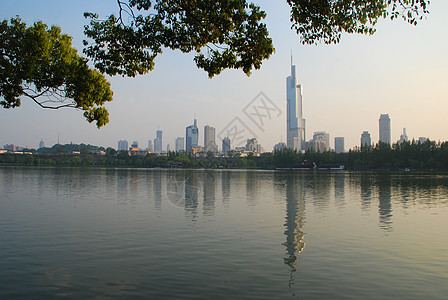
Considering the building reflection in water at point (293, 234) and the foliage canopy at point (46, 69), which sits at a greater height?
the foliage canopy at point (46, 69)

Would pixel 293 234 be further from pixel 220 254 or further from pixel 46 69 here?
pixel 46 69

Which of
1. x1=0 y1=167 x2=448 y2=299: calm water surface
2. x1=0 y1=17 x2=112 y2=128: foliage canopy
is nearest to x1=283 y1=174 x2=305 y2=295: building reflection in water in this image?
x1=0 y1=167 x2=448 y2=299: calm water surface

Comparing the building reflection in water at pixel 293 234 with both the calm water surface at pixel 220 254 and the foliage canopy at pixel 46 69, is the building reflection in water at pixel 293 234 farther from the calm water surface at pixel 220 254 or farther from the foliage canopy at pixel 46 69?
the foliage canopy at pixel 46 69

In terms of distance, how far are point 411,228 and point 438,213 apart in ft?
23.9

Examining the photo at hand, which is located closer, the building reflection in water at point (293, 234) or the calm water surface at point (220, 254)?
the calm water surface at point (220, 254)

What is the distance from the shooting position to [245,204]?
29016 millimetres

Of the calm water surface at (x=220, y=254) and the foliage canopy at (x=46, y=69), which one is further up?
the foliage canopy at (x=46, y=69)

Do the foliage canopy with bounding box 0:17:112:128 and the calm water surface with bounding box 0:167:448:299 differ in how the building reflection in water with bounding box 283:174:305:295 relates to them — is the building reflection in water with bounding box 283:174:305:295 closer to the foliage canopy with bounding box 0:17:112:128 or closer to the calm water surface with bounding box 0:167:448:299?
the calm water surface with bounding box 0:167:448:299

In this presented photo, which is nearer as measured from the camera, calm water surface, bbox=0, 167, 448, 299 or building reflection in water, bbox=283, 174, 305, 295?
calm water surface, bbox=0, 167, 448, 299

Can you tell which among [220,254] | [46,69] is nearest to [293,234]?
[220,254]

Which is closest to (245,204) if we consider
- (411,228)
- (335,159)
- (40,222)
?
(411,228)

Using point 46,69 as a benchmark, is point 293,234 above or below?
below

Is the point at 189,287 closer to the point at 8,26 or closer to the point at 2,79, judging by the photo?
the point at 2,79

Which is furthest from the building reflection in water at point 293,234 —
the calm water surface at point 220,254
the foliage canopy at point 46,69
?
the foliage canopy at point 46,69
